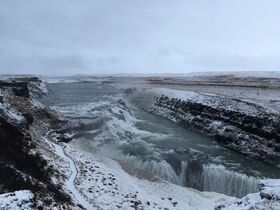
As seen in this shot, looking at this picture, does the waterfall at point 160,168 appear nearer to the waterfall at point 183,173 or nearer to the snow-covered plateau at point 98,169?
the waterfall at point 183,173

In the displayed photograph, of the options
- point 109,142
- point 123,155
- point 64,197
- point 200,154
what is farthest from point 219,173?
point 64,197

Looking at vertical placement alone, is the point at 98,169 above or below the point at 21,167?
below

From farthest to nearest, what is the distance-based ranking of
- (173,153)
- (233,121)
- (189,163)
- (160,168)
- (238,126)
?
(233,121)
(238,126)
(173,153)
(189,163)
(160,168)

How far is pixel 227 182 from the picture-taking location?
20766mm

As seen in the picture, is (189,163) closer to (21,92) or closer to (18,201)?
(18,201)

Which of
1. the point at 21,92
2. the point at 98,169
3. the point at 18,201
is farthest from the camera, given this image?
the point at 21,92

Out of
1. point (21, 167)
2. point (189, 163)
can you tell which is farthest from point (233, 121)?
point (21, 167)

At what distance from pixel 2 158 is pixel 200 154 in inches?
622

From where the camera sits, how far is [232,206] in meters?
11.1

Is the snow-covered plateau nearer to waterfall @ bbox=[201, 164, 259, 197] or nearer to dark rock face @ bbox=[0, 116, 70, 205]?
dark rock face @ bbox=[0, 116, 70, 205]

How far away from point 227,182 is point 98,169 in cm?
887

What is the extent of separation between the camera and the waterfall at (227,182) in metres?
20.0

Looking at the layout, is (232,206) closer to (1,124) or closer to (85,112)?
(1,124)

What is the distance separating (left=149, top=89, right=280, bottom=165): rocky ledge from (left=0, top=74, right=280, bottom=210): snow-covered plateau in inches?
3.4
